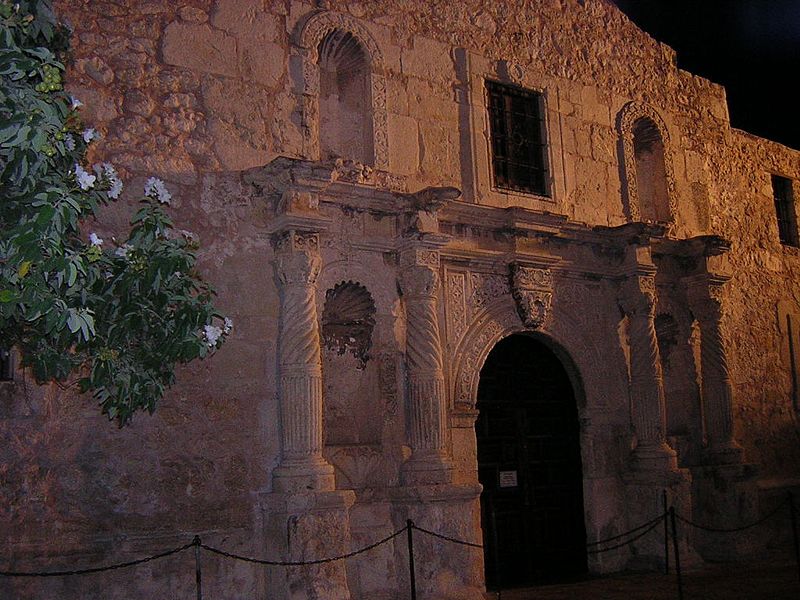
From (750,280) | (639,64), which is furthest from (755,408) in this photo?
(639,64)

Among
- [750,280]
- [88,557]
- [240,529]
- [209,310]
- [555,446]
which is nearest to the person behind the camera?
[209,310]

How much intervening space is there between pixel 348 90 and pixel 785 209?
860 centimetres

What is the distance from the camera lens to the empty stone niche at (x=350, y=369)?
29.3ft

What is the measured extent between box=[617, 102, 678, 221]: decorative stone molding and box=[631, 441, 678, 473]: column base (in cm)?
291

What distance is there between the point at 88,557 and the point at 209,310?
9.33 ft

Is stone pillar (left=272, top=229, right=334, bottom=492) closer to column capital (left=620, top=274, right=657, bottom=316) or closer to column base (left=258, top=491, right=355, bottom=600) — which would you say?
column base (left=258, top=491, right=355, bottom=600)

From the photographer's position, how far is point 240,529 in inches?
309

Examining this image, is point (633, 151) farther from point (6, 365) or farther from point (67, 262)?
point (67, 262)

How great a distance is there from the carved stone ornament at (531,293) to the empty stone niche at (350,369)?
189 cm

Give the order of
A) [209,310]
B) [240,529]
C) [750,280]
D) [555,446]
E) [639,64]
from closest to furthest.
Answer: [209,310]
[240,529]
[555,446]
[639,64]
[750,280]

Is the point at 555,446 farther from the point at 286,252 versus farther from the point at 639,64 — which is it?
the point at 639,64

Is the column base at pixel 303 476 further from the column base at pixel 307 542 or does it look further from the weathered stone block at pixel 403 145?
the weathered stone block at pixel 403 145

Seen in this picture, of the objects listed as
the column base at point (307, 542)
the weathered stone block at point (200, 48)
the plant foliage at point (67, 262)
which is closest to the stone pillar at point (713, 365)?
the column base at point (307, 542)

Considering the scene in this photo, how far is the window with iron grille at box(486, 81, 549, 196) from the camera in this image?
10.6m
